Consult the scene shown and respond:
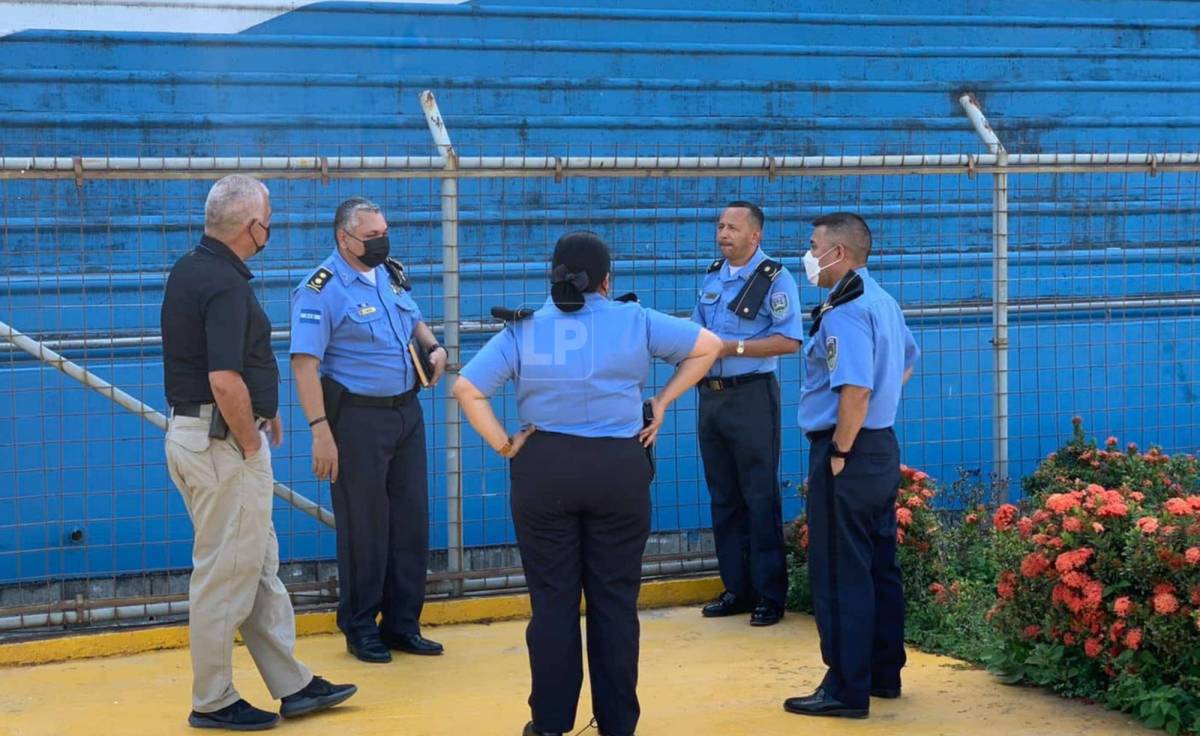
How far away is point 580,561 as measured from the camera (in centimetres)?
443

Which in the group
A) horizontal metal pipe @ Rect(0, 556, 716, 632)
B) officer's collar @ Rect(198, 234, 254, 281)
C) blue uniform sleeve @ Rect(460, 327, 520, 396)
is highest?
officer's collar @ Rect(198, 234, 254, 281)

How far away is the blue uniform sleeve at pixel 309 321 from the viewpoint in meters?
5.37

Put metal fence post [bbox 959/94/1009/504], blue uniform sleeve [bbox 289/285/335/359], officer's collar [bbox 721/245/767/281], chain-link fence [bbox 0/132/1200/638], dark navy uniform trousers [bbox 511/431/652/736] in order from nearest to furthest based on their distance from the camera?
dark navy uniform trousers [bbox 511/431/652/736]
blue uniform sleeve [bbox 289/285/335/359]
officer's collar [bbox 721/245/767/281]
chain-link fence [bbox 0/132/1200/638]
metal fence post [bbox 959/94/1009/504]

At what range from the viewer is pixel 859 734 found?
4.69 meters

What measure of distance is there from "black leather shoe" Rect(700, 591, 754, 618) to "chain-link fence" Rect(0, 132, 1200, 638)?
0.45m

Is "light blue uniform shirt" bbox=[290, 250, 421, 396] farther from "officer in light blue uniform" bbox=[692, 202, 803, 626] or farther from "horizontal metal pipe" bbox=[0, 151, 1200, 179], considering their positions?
"officer in light blue uniform" bbox=[692, 202, 803, 626]

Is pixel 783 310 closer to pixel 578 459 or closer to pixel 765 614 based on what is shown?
pixel 765 614

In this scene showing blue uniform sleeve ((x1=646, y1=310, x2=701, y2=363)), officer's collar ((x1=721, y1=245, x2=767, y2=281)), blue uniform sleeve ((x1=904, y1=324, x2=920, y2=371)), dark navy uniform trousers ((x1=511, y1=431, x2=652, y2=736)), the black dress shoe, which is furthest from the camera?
officer's collar ((x1=721, y1=245, x2=767, y2=281))

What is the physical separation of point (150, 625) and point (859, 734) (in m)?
2.90

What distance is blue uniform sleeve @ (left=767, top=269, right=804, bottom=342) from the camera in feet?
19.7

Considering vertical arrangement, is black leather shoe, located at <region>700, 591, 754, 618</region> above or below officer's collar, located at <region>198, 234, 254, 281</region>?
below

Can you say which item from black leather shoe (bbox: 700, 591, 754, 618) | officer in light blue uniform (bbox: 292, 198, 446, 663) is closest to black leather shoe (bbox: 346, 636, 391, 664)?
officer in light blue uniform (bbox: 292, 198, 446, 663)

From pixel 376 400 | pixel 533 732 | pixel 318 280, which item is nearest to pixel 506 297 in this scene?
pixel 376 400

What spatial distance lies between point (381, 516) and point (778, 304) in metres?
1.79
